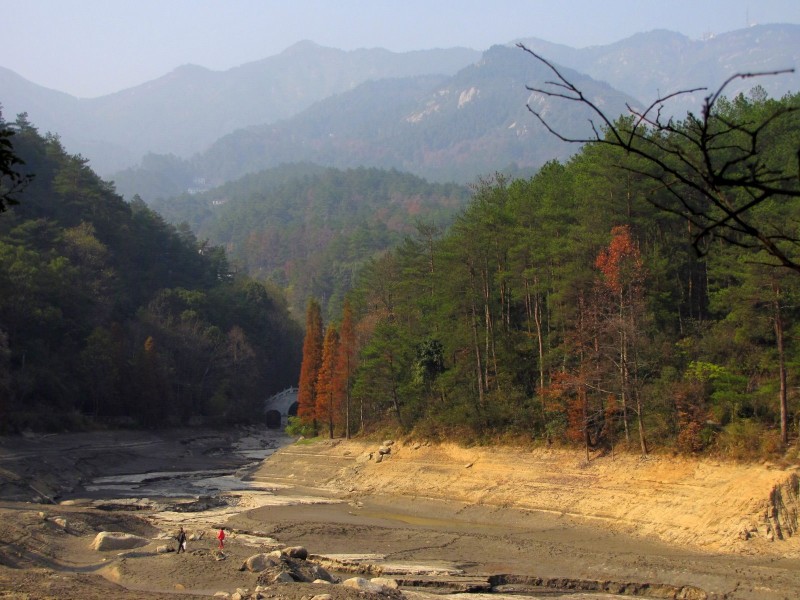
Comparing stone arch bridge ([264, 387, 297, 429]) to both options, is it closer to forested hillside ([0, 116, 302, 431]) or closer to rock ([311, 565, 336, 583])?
forested hillside ([0, 116, 302, 431])

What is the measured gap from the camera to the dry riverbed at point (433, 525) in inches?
927

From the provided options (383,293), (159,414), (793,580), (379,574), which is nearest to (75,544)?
(379,574)

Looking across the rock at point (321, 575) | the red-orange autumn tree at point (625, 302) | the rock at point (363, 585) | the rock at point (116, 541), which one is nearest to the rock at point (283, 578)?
the rock at point (321, 575)

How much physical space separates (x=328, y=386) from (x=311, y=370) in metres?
5.04

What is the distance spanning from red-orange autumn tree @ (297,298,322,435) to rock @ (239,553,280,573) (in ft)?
121

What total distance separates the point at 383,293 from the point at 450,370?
19.3 m

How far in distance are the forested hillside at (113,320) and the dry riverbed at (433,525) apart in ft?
50.8

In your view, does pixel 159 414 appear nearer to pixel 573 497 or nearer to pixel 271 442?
pixel 271 442

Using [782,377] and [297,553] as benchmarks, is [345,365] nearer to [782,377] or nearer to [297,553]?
[297,553]

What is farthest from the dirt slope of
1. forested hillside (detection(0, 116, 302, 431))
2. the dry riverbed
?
forested hillside (detection(0, 116, 302, 431))

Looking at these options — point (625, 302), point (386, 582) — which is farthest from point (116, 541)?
point (625, 302)

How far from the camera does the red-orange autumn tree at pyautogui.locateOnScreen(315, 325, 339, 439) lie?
59875mm

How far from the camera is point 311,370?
64812mm

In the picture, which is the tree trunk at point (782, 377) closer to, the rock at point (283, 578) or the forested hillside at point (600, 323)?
the forested hillside at point (600, 323)
